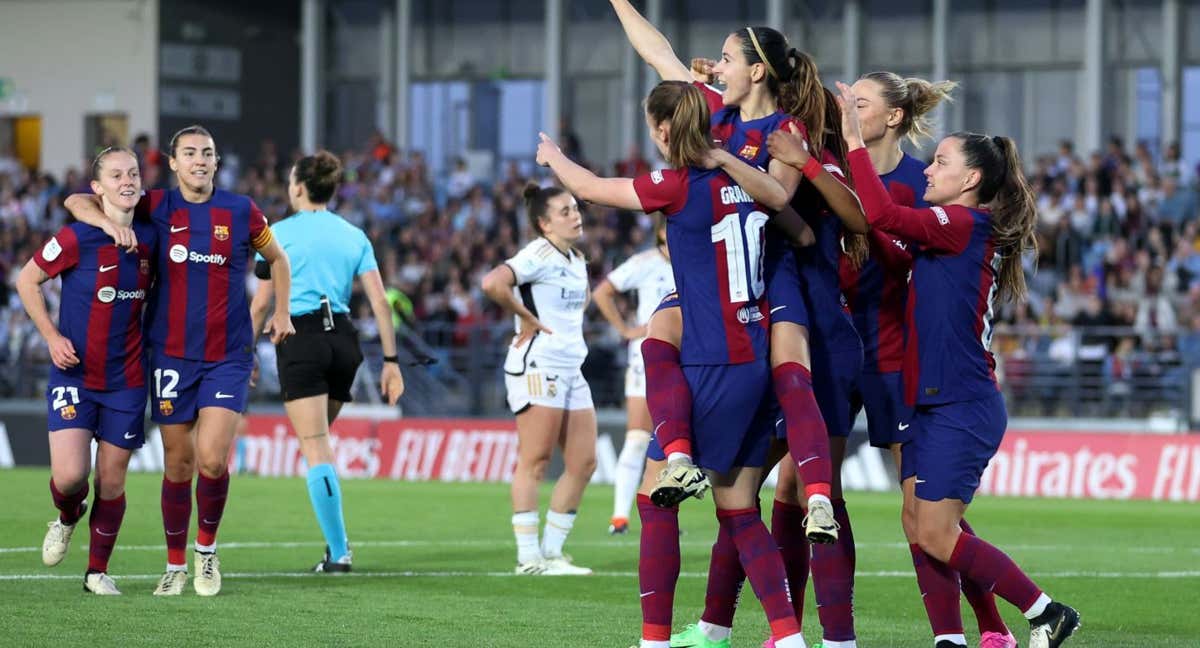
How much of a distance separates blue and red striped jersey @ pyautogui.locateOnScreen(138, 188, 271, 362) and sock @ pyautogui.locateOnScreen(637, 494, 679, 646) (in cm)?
336

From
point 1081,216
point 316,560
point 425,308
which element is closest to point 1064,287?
point 1081,216

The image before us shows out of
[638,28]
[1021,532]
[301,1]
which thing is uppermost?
[301,1]

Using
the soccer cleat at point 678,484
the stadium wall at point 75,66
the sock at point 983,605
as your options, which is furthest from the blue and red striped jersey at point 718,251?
the stadium wall at point 75,66

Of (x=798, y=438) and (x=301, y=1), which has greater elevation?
(x=301, y=1)

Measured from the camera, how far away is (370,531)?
13781 millimetres

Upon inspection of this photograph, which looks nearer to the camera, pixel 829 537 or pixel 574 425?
pixel 829 537

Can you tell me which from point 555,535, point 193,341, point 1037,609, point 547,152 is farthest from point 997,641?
point 193,341

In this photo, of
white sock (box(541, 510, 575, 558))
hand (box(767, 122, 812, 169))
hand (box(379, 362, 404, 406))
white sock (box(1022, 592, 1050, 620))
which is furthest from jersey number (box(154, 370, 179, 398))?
white sock (box(1022, 592, 1050, 620))

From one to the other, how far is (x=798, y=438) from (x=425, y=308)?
2089 centimetres

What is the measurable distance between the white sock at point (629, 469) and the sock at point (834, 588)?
6861 millimetres

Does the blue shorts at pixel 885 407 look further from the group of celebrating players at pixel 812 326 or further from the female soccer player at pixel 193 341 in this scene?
the female soccer player at pixel 193 341

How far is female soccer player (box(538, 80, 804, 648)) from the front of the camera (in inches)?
264

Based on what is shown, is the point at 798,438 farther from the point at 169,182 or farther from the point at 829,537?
the point at 169,182

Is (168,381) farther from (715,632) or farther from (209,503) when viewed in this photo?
(715,632)
